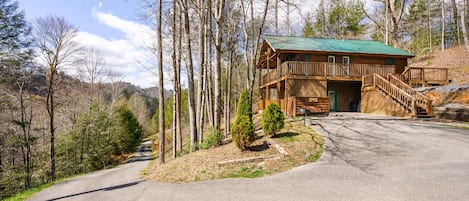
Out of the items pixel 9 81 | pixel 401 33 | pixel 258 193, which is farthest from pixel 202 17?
pixel 401 33

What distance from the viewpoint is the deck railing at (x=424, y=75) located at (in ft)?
58.6

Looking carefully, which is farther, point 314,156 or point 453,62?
point 453,62

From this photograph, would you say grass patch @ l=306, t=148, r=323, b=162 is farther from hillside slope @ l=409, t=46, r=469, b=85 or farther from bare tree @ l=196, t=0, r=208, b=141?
hillside slope @ l=409, t=46, r=469, b=85

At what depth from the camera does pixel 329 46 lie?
1959 cm

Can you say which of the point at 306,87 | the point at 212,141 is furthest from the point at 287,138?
the point at 306,87

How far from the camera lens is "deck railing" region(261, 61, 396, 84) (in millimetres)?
17047

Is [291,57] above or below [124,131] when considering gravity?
above

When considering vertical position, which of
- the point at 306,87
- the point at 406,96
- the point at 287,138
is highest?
the point at 306,87

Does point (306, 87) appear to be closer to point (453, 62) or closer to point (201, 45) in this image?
point (201, 45)

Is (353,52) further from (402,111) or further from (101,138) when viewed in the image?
(101,138)

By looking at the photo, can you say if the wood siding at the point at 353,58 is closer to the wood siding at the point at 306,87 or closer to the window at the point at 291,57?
the window at the point at 291,57

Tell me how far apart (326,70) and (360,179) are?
12.9 metres

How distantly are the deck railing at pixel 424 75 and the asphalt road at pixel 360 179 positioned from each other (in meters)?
9.96

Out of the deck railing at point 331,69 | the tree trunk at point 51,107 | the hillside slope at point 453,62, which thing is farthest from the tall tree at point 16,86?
the hillside slope at point 453,62
